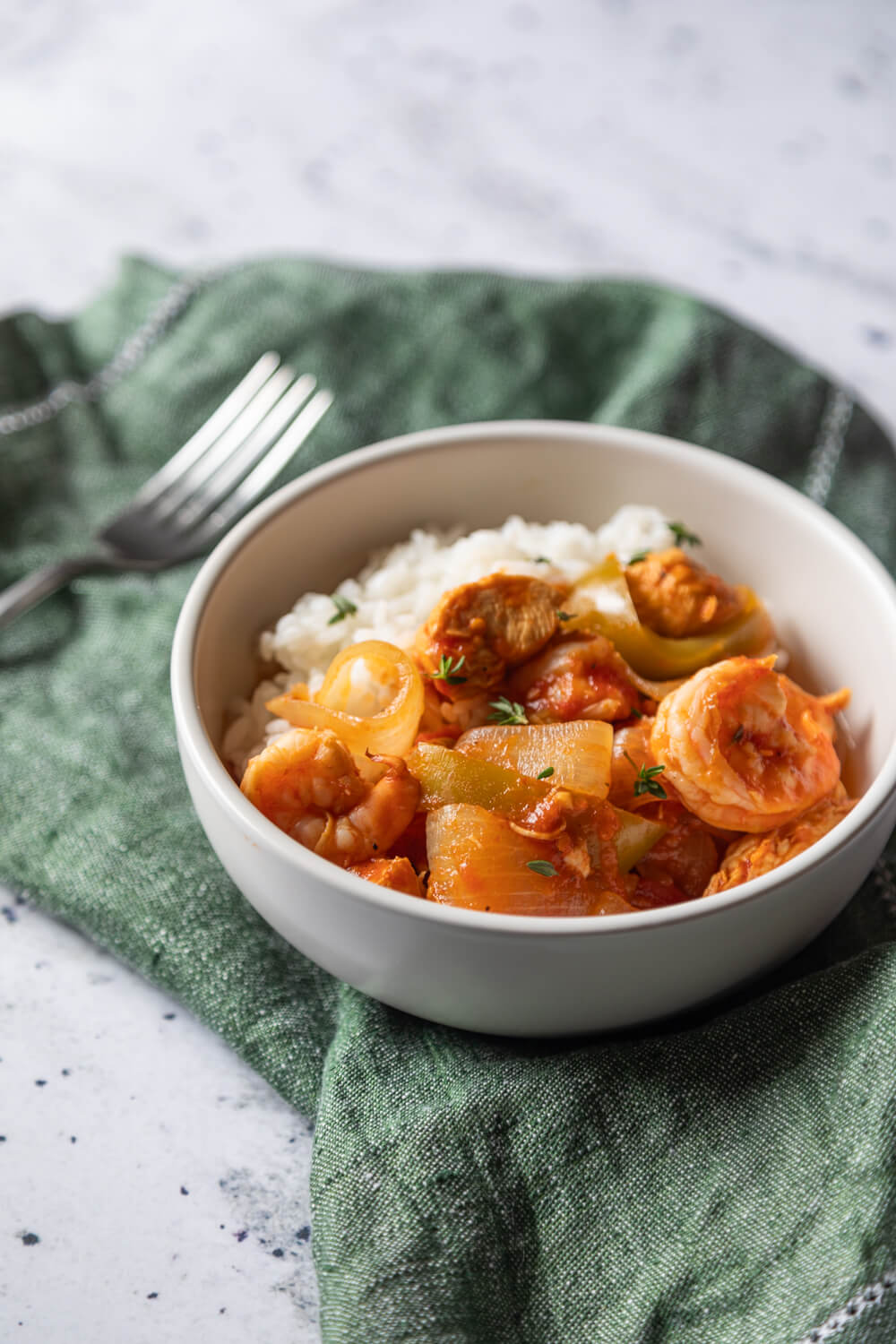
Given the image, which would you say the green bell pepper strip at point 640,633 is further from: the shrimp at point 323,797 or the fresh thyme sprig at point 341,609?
the shrimp at point 323,797

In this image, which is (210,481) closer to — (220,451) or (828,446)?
(220,451)

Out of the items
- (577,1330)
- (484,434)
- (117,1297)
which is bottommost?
(117,1297)

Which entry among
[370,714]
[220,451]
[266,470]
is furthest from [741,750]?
[220,451]

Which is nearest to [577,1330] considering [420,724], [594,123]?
[420,724]

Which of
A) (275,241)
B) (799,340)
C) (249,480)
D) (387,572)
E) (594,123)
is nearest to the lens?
(387,572)

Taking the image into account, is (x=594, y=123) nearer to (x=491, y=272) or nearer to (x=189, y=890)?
(x=491, y=272)

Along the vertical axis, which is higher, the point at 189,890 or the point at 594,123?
the point at 594,123
